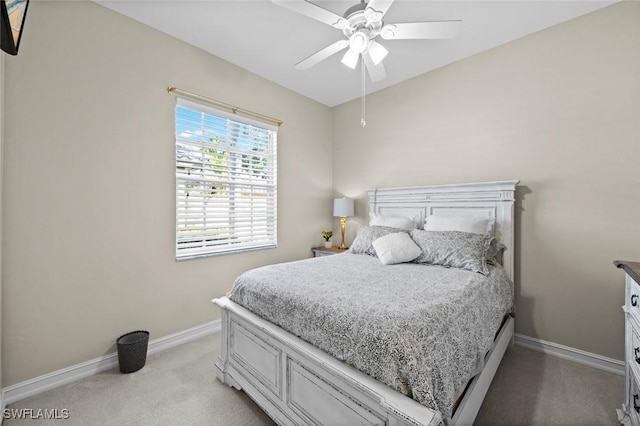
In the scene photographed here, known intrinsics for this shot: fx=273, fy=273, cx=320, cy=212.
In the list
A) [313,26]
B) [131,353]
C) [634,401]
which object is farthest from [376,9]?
[131,353]

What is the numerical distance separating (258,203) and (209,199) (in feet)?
1.99

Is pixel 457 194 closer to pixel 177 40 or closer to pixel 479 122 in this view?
pixel 479 122

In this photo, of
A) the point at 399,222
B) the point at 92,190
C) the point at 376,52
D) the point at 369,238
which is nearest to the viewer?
the point at 376,52

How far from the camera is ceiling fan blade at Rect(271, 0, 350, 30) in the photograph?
5.28ft

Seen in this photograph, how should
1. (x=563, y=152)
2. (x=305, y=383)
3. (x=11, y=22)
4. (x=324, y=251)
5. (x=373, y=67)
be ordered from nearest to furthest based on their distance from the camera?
(x=11, y=22)
(x=305, y=383)
(x=373, y=67)
(x=563, y=152)
(x=324, y=251)

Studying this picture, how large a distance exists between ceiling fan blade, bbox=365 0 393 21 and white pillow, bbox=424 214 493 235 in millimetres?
1864

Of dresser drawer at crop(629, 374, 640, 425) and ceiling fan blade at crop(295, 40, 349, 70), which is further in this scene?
ceiling fan blade at crop(295, 40, 349, 70)

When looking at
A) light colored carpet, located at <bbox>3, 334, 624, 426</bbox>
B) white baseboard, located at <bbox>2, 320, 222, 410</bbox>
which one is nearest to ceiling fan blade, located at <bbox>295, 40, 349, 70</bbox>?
light colored carpet, located at <bbox>3, 334, 624, 426</bbox>

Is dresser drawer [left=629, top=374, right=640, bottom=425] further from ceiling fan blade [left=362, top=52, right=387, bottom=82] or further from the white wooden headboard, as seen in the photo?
ceiling fan blade [left=362, top=52, right=387, bottom=82]

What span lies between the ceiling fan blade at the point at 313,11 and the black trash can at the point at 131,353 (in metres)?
2.58

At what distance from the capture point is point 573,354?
2301mm

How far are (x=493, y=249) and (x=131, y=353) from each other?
3.13 meters

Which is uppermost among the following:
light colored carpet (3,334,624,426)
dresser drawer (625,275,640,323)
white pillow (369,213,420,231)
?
white pillow (369,213,420,231)

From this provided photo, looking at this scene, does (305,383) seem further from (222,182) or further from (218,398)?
(222,182)
